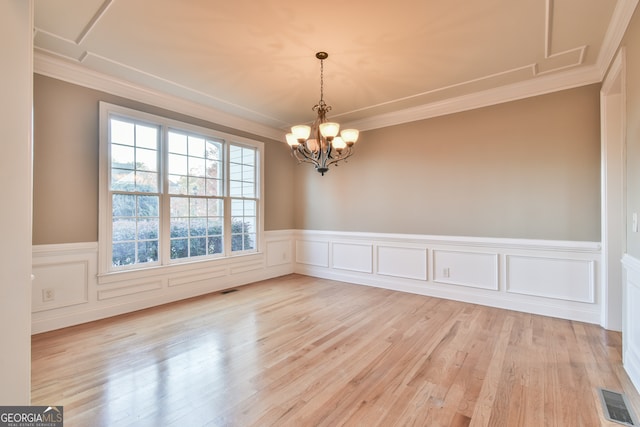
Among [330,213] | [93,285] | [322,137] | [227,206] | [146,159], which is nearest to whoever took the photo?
[322,137]

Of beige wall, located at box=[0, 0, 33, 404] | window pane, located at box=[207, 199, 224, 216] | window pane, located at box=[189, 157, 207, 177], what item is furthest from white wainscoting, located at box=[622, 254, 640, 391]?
window pane, located at box=[189, 157, 207, 177]

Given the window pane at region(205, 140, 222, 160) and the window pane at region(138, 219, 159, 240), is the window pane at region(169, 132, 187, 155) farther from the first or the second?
the window pane at region(138, 219, 159, 240)

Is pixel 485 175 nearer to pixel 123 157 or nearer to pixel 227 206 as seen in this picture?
pixel 227 206

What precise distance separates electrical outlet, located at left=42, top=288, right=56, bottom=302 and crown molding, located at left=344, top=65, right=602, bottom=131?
464cm

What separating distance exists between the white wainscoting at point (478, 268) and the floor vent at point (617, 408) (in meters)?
1.65

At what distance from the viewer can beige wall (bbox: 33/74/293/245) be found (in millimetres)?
3045

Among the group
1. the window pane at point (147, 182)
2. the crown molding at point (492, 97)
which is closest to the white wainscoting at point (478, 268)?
the crown molding at point (492, 97)

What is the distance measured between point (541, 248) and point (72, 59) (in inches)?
225

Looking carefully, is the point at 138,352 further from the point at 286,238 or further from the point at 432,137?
the point at 432,137

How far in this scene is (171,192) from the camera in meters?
4.12

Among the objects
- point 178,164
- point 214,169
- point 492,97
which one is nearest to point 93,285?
point 178,164

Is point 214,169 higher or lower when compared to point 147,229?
higher

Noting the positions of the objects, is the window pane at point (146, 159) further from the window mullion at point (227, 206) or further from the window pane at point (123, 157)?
the window mullion at point (227, 206)

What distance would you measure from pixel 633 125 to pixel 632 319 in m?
1.45
